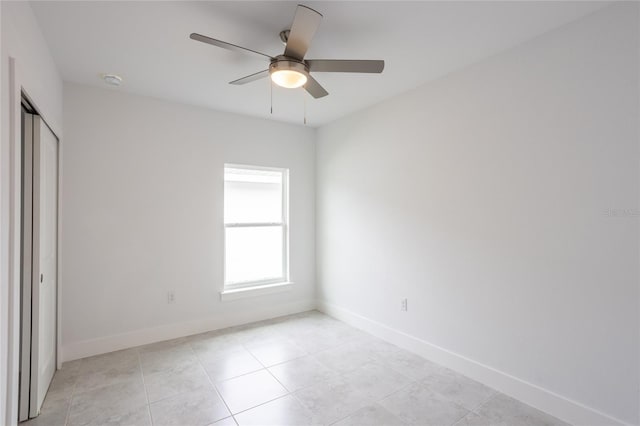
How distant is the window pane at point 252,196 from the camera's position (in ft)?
13.4

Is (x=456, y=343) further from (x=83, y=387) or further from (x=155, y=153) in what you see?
(x=155, y=153)

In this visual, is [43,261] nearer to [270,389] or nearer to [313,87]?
[270,389]

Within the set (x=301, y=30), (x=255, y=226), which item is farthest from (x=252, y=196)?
(x=301, y=30)

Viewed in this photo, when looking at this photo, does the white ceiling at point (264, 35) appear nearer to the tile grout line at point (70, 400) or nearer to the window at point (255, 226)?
the window at point (255, 226)

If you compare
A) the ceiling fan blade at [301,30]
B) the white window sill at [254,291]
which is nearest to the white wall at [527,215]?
the white window sill at [254,291]

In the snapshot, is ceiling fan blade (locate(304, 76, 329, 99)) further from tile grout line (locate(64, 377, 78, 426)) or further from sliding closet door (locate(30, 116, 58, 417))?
tile grout line (locate(64, 377, 78, 426))

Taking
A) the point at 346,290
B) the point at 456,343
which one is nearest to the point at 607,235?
the point at 456,343

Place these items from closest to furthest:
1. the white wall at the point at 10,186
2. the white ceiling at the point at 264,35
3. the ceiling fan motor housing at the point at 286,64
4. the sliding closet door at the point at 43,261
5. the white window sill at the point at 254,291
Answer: the white wall at the point at 10,186 < the white ceiling at the point at 264,35 < the ceiling fan motor housing at the point at 286,64 < the sliding closet door at the point at 43,261 < the white window sill at the point at 254,291

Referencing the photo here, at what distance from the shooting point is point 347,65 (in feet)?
6.73

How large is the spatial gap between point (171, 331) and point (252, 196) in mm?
1841

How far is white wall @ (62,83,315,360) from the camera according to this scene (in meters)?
3.10

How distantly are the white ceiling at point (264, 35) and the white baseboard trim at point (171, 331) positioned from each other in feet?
8.23

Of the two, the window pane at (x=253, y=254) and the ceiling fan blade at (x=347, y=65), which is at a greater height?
the ceiling fan blade at (x=347, y=65)

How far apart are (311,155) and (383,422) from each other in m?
3.41
